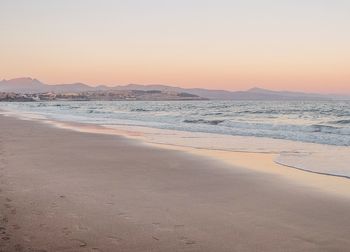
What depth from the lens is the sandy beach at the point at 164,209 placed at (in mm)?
5039

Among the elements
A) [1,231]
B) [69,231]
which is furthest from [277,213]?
[1,231]

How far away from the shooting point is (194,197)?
747cm

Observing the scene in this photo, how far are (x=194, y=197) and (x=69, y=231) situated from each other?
2.60 m

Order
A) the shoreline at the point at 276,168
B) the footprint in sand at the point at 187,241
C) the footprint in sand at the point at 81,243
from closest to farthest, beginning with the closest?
the footprint in sand at the point at 81,243 < the footprint in sand at the point at 187,241 < the shoreline at the point at 276,168

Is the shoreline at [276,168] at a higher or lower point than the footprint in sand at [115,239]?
higher

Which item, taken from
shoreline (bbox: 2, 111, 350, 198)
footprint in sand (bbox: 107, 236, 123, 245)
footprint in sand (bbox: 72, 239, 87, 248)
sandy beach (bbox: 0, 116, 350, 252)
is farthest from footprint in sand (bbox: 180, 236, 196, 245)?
shoreline (bbox: 2, 111, 350, 198)

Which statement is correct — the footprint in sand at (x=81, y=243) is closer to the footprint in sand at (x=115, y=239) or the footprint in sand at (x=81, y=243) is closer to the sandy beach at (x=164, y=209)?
the sandy beach at (x=164, y=209)

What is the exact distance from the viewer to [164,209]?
6.59 m

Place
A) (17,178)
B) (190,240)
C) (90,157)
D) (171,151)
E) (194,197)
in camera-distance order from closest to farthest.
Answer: (190,240), (194,197), (17,178), (90,157), (171,151)

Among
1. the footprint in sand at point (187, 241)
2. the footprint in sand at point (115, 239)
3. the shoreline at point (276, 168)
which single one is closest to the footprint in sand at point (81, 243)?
the footprint in sand at point (115, 239)

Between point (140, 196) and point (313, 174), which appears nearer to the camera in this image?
point (140, 196)

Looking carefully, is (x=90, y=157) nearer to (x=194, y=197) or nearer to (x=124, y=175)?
(x=124, y=175)

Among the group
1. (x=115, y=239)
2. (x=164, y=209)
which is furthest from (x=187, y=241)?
(x=164, y=209)

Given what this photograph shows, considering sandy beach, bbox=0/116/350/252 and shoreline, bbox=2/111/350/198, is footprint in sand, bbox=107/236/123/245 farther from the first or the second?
shoreline, bbox=2/111/350/198
